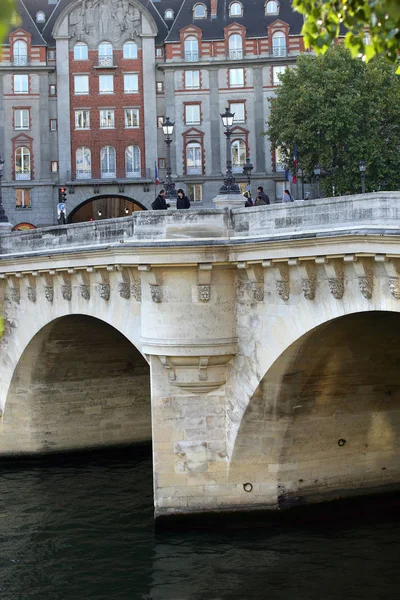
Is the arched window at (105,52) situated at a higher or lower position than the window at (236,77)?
higher

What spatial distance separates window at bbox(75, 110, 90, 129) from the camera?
77438 millimetres

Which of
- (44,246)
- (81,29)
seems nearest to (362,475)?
(44,246)

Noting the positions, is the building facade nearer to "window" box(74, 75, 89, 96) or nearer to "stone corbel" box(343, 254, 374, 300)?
"window" box(74, 75, 89, 96)

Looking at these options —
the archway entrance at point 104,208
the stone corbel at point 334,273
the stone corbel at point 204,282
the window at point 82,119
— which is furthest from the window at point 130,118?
the stone corbel at point 334,273

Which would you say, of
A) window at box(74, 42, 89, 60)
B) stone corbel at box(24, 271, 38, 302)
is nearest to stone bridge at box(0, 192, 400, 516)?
stone corbel at box(24, 271, 38, 302)

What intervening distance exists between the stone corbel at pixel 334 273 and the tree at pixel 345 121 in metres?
41.1

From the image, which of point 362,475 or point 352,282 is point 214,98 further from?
point 352,282

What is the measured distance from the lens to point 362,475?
2755cm

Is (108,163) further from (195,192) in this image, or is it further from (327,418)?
(327,418)

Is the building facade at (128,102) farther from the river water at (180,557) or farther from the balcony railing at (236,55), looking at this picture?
the river water at (180,557)

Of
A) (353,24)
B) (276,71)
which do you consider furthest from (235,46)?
(353,24)

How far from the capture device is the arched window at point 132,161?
255 feet

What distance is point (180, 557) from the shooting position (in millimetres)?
23891

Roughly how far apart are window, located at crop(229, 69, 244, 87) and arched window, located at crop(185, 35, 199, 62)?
108 inches
